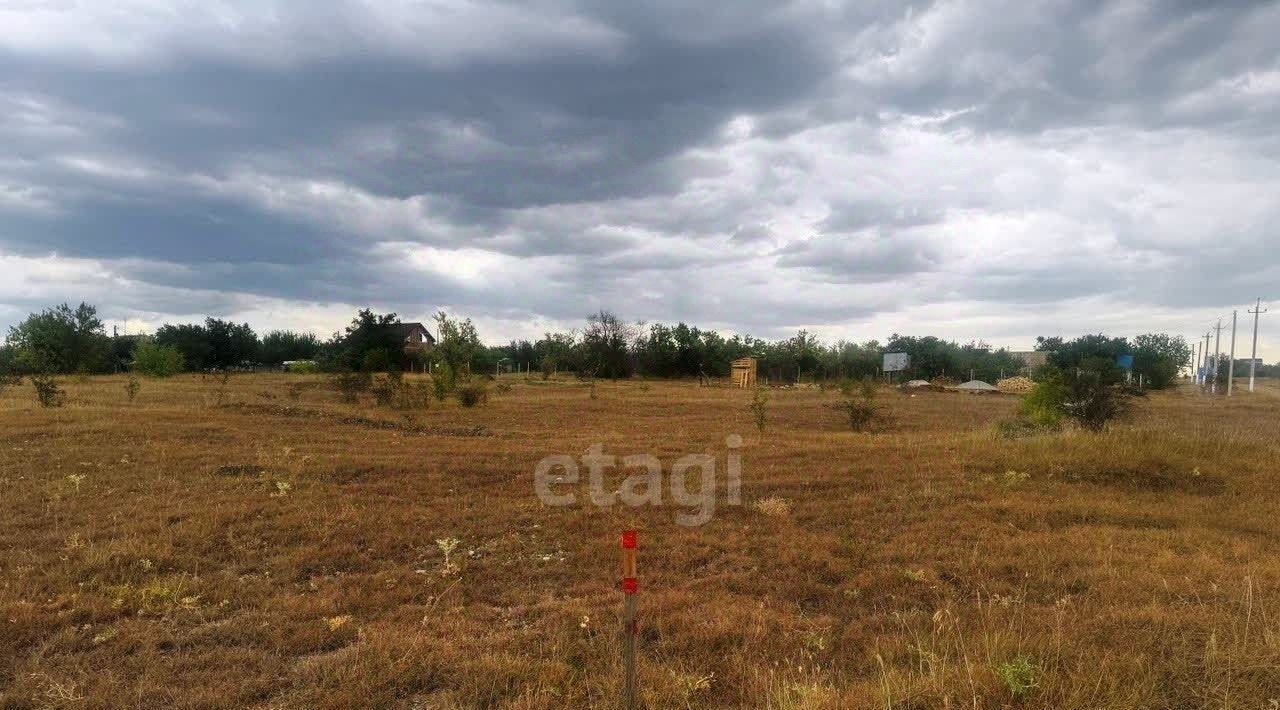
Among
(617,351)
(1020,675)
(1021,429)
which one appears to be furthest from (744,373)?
(1020,675)

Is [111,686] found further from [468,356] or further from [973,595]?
[468,356]

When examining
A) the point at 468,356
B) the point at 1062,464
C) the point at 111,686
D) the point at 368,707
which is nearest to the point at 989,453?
the point at 1062,464

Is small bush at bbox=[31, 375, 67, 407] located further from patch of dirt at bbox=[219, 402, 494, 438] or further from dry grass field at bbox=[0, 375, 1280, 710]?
dry grass field at bbox=[0, 375, 1280, 710]

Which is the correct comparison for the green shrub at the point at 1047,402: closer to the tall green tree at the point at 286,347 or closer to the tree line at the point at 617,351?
the tree line at the point at 617,351

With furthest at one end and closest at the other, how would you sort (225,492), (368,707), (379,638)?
(225,492), (379,638), (368,707)

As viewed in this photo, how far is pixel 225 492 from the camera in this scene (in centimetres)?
837

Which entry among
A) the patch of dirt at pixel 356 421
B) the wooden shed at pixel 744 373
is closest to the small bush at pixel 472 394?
the patch of dirt at pixel 356 421

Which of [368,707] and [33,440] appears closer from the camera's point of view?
[368,707]

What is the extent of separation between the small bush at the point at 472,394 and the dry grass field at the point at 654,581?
10796 mm

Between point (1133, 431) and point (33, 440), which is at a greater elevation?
point (1133, 431)

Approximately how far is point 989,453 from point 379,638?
32.4 ft

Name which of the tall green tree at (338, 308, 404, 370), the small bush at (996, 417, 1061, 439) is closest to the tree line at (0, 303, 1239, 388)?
the tall green tree at (338, 308, 404, 370)

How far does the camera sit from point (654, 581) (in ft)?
18.3

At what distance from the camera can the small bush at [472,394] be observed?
22328 mm
